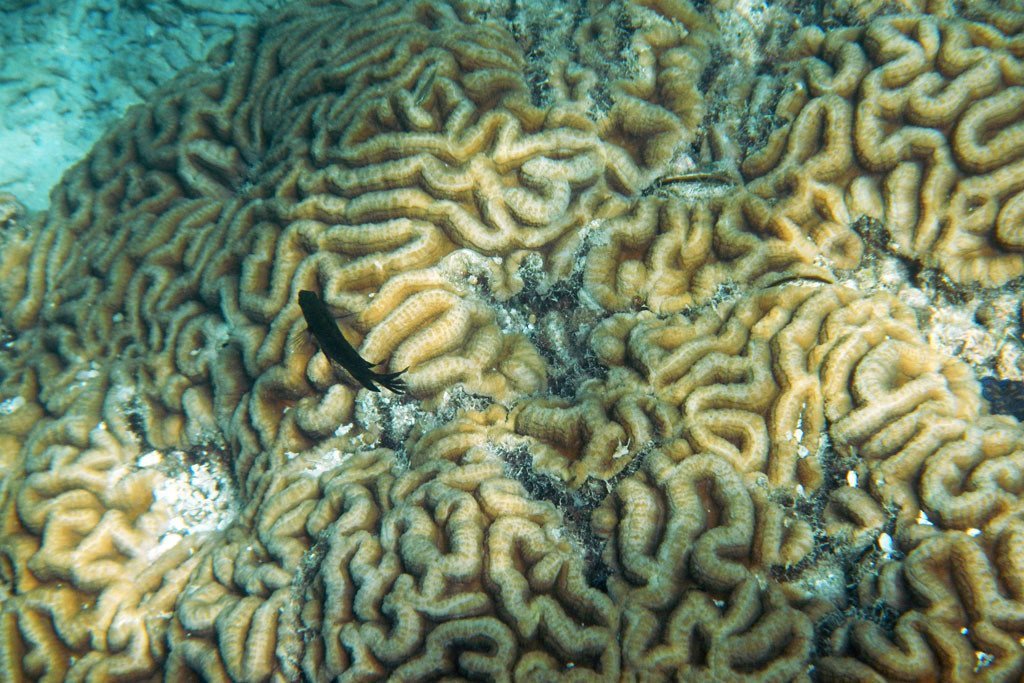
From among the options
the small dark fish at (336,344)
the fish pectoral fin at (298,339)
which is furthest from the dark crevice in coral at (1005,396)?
the fish pectoral fin at (298,339)

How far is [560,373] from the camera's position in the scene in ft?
11.1

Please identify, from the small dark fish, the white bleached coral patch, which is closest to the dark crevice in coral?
Result: the small dark fish

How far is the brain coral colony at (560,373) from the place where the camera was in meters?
2.42

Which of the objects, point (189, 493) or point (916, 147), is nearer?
point (916, 147)

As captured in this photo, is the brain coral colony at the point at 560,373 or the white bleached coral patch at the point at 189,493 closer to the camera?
the brain coral colony at the point at 560,373

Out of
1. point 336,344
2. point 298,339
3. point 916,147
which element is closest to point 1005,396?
point 916,147

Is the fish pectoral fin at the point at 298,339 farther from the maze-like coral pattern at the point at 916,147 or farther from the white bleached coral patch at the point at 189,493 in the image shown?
the maze-like coral pattern at the point at 916,147

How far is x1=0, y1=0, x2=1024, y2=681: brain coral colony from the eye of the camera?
242 centimetres

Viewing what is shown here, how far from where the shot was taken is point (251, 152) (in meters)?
4.51

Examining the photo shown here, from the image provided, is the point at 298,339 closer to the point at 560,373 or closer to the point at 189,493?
the point at 189,493

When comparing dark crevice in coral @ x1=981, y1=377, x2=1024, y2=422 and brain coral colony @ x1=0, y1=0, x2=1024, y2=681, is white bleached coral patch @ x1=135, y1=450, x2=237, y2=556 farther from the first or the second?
dark crevice in coral @ x1=981, y1=377, x2=1024, y2=422

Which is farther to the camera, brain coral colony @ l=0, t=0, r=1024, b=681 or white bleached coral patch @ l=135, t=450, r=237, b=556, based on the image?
white bleached coral patch @ l=135, t=450, r=237, b=556

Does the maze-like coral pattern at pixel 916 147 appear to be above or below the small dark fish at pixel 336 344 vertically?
above

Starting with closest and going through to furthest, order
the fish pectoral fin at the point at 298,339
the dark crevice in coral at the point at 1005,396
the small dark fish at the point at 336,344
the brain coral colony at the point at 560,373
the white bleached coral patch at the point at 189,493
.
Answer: the brain coral colony at the point at 560,373
the small dark fish at the point at 336,344
the dark crevice in coral at the point at 1005,396
the fish pectoral fin at the point at 298,339
the white bleached coral patch at the point at 189,493
